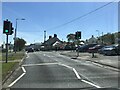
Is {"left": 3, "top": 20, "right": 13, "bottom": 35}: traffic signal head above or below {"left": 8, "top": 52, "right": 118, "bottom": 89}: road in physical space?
above

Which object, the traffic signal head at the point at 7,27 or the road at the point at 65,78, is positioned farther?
the traffic signal head at the point at 7,27

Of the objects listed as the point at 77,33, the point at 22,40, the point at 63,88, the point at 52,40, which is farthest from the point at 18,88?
the point at 52,40

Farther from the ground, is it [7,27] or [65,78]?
[7,27]

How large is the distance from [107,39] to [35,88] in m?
116

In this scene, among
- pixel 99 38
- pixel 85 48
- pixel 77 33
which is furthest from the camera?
pixel 99 38

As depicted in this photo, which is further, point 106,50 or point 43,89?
point 106,50

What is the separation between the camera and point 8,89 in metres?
12.4

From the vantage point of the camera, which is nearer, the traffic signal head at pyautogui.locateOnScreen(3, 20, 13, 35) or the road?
the road

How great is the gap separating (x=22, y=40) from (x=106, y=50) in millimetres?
53516

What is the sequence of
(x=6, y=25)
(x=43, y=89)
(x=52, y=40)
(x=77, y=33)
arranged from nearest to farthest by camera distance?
(x=43, y=89) < (x=6, y=25) < (x=77, y=33) < (x=52, y=40)

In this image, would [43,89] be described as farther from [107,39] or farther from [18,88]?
[107,39]

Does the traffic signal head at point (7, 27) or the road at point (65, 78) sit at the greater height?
the traffic signal head at point (7, 27)

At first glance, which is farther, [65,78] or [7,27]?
[7,27]

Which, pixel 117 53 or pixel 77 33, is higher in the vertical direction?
pixel 77 33
